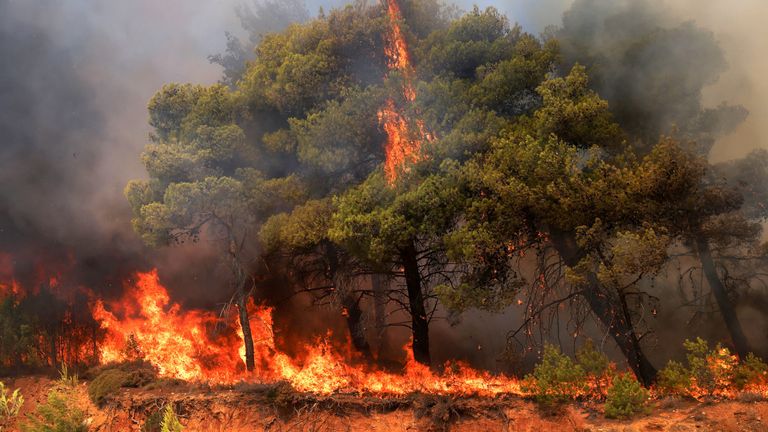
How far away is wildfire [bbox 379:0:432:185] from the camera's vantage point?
1562 cm

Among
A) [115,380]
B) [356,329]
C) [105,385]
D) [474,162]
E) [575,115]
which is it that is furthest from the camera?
[356,329]

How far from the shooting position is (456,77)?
53.4 feet

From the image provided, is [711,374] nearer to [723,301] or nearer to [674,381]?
[674,381]

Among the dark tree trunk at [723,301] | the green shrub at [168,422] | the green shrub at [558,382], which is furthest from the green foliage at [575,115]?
the green shrub at [168,422]

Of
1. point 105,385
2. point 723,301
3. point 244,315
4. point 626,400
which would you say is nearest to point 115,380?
point 105,385

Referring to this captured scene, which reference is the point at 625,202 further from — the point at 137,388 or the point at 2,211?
the point at 2,211

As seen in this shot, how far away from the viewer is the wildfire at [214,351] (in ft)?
51.2

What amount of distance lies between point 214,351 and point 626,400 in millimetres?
15119

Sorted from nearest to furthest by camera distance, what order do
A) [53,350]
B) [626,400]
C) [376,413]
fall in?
1. [626,400]
2. [376,413]
3. [53,350]

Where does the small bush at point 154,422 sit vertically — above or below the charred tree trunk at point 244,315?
below

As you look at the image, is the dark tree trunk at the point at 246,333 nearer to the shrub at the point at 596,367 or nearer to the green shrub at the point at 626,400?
the shrub at the point at 596,367

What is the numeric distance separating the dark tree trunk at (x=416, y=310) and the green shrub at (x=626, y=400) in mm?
6425

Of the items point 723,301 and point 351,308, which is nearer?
point 723,301

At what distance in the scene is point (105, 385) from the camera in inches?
642
